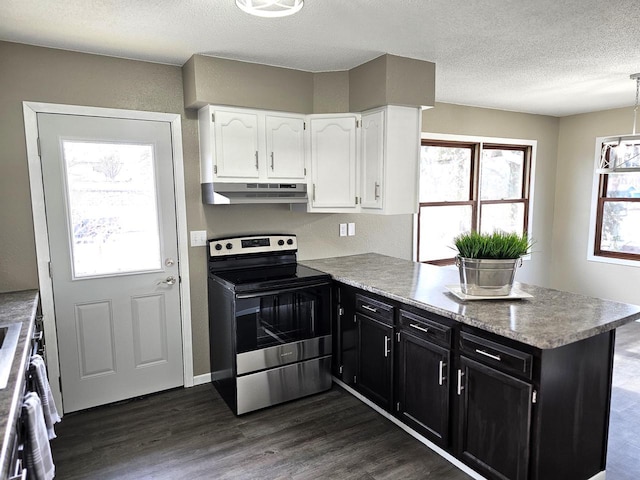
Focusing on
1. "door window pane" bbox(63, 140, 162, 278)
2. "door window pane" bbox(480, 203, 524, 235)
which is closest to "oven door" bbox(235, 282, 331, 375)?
"door window pane" bbox(63, 140, 162, 278)

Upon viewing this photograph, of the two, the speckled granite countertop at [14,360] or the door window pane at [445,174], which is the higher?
the door window pane at [445,174]

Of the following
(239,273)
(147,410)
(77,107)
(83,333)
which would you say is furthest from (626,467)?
(77,107)

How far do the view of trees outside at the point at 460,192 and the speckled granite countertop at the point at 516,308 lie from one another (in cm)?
164

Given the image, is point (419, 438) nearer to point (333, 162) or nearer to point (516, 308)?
point (516, 308)

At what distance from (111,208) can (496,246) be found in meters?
2.49

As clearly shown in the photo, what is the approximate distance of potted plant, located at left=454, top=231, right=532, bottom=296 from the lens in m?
2.26

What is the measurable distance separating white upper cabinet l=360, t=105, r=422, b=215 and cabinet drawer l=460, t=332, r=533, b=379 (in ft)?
4.40

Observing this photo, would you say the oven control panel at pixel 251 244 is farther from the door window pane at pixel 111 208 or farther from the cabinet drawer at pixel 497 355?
the cabinet drawer at pixel 497 355

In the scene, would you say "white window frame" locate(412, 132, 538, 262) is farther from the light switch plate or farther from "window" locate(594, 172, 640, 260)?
the light switch plate

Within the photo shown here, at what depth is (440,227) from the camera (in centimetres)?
477

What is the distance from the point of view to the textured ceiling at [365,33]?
2172 mm

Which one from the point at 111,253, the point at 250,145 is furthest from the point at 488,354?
the point at 111,253

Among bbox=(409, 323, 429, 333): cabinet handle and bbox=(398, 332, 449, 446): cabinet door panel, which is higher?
bbox=(409, 323, 429, 333): cabinet handle

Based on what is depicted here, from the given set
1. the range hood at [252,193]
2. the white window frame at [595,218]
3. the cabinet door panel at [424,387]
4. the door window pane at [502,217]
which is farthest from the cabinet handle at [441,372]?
the white window frame at [595,218]
